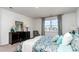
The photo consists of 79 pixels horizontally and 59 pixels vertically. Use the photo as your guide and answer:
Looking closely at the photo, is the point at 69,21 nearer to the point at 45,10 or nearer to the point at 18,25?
the point at 45,10

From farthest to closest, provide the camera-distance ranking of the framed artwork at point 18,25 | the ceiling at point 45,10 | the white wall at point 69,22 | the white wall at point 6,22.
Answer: the framed artwork at point 18,25 < the white wall at point 6,22 < the white wall at point 69,22 < the ceiling at point 45,10

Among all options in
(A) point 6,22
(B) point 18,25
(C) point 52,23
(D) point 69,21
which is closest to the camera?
(C) point 52,23

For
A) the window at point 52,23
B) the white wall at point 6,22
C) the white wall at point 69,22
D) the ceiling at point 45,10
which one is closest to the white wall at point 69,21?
the white wall at point 69,22

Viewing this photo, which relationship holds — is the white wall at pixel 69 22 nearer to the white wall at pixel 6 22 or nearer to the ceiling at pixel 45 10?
the ceiling at pixel 45 10

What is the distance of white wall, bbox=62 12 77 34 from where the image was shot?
4031 mm

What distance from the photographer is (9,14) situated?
455 cm

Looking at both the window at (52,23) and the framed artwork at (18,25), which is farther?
the framed artwork at (18,25)

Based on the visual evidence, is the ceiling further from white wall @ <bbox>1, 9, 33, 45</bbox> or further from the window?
white wall @ <bbox>1, 9, 33, 45</bbox>

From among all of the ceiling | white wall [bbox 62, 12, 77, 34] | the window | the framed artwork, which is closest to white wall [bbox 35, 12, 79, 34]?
white wall [bbox 62, 12, 77, 34]

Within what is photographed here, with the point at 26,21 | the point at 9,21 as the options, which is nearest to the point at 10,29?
the point at 9,21

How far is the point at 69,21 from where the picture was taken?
14.0ft

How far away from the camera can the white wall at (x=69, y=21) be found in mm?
4031

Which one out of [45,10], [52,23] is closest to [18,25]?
[52,23]
